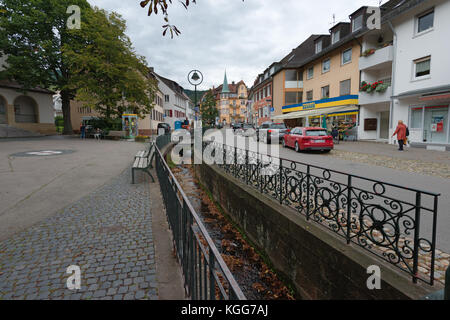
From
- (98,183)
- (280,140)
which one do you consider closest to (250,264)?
(98,183)

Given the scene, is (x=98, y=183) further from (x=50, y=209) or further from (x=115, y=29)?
(x=115, y=29)

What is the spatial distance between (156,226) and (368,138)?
22912mm

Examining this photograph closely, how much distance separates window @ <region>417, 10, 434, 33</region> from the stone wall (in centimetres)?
1813

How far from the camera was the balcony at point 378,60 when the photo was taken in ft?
63.5

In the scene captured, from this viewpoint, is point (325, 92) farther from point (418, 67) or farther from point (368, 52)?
point (418, 67)

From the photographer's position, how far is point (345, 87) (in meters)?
25.3

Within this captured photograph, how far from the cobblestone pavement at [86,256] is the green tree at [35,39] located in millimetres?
24388

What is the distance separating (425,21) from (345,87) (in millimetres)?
8884

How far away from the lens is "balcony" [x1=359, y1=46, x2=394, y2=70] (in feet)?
63.5

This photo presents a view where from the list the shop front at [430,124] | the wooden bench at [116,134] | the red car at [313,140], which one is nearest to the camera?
the red car at [313,140]

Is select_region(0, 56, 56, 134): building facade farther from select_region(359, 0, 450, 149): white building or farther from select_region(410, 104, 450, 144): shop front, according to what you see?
select_region(410, 104, 450, 144): shop front

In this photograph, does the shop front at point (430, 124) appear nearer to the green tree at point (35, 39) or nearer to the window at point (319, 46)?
the window at point (319, 46)

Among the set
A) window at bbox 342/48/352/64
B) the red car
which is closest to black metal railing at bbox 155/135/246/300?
the red car

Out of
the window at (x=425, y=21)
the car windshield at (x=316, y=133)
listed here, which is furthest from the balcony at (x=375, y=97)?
the car windshield at (x=316, y=133)
